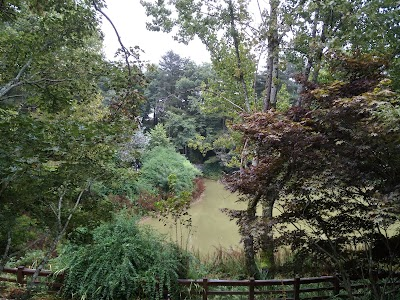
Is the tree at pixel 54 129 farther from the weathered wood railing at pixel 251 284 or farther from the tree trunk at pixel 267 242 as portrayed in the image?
the tree trunk at pixel 267 242

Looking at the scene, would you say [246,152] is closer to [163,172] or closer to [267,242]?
[267,242]

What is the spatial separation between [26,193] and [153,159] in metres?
11.4

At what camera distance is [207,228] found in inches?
373

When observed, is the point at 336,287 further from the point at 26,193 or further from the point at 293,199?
the point at 26,193

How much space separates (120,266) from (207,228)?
615 centimetres

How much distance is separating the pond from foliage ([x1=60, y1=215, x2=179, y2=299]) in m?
0.52

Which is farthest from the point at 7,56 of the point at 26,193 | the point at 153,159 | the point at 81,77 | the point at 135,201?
the point at 153,159

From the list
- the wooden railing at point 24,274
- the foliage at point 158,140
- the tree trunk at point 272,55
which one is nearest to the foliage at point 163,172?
the foliage at point 158,140

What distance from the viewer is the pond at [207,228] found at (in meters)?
7.10

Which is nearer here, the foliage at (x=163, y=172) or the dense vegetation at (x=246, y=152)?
the dense vegetation at (x=246, y=152)

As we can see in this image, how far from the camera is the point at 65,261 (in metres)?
3.91

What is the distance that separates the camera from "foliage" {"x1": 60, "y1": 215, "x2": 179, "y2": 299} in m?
3.50

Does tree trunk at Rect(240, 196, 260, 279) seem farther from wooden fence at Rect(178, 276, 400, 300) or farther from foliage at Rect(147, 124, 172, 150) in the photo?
foliage at Rect(147, 124, 172, 150)

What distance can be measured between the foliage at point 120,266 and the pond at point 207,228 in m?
0.52
